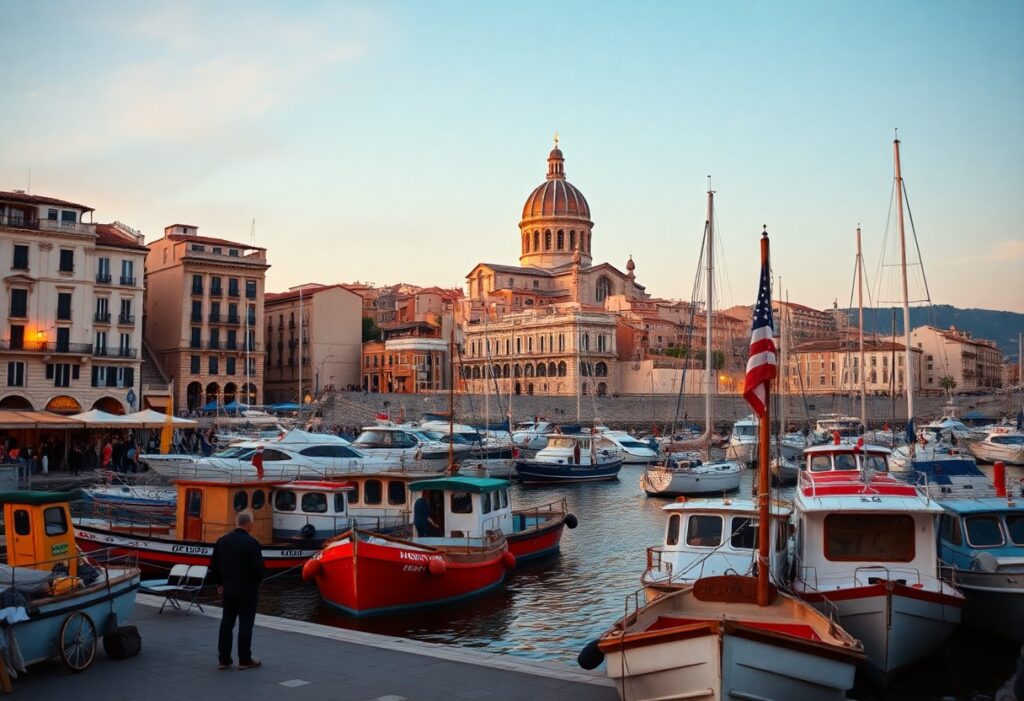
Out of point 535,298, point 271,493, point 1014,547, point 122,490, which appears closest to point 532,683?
point 1014,547

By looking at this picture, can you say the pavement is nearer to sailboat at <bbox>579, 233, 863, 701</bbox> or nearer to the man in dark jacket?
the man in dark jacket

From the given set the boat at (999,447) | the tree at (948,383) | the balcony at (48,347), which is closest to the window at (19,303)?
the balcony at (48,347)

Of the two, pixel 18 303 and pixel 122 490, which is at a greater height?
pixel 18 303

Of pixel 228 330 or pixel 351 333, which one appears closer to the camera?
pixel 228 330

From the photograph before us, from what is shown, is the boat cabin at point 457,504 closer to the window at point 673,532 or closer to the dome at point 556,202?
the window at point 673,532

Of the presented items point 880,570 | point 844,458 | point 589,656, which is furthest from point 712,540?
point 844,458

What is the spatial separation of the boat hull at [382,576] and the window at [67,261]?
159 ft

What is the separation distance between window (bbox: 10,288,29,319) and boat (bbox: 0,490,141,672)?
1952 inches

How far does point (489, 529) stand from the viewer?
904 inches

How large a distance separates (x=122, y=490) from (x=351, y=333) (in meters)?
71.6

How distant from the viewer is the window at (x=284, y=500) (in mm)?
23438

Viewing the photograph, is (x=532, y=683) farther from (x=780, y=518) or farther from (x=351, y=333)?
(x=351, y=333)

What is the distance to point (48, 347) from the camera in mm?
59750

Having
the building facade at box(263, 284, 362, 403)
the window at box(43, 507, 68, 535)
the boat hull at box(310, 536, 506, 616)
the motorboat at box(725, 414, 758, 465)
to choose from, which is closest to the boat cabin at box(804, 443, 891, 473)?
the boat hull at box(310, 536, 506, 616)
